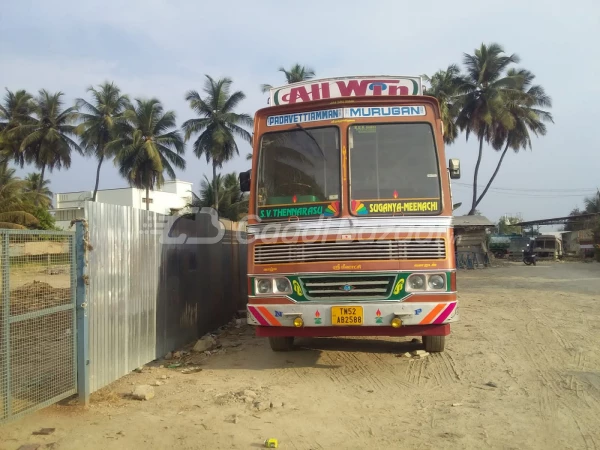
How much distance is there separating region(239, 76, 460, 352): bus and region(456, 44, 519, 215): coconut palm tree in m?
27.9

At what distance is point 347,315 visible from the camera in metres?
5.68

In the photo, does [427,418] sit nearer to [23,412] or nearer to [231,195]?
[23,412]

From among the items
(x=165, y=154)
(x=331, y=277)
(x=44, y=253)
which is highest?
(x=165, y=154)

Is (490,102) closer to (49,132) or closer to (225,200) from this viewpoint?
(225,200)

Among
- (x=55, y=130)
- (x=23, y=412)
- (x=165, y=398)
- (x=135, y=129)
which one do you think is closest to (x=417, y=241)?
(x=165, y=398)

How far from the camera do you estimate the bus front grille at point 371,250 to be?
566 centimetres

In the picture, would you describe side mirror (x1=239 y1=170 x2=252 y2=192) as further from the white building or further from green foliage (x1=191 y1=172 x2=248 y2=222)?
the white building

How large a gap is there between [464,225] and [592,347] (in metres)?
21.5

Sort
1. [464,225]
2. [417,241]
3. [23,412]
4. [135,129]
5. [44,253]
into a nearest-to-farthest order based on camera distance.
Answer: [23,412] → [44,253] → [417,241] → [464,225] → [135,129]

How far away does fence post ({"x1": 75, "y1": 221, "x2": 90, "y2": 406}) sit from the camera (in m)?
4.88

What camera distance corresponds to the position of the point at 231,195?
35.1 meters

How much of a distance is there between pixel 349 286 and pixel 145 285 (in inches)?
102

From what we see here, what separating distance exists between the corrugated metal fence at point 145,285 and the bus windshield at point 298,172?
63.3 inches

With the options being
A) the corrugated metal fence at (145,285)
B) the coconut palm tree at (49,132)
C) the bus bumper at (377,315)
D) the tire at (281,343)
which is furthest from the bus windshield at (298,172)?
the coconut palm tree at (49,132)
